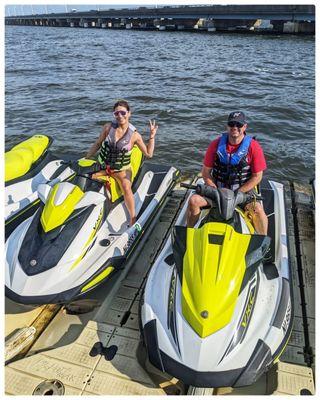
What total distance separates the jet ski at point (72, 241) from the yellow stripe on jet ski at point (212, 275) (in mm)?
1184

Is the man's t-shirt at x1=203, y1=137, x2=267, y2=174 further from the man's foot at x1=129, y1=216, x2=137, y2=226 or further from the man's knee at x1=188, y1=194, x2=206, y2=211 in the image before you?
the man's foot at x1=129, y1=216, x2=137, y2=226

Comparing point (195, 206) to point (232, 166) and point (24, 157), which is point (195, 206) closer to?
point (232, 166)

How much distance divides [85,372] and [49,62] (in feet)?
74.9

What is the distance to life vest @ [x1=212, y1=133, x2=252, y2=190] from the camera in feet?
14.2

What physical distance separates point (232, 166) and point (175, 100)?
400 inches

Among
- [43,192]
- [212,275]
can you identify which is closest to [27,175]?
[43,192]

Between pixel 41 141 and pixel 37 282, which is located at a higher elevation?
pixel 41 141

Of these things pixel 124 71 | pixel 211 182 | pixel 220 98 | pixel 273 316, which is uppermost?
pixel 124 71

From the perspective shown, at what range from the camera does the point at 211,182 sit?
4539mm

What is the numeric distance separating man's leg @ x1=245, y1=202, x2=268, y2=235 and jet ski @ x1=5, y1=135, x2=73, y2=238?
2.73 metres

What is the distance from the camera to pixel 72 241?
406cm

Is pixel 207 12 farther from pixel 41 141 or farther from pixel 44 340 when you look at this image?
pixel 44 340

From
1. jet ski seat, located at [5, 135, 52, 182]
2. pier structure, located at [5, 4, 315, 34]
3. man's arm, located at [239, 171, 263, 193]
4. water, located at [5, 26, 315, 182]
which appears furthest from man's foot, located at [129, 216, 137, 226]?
pier structure, located at [5, 4, 315, 34]

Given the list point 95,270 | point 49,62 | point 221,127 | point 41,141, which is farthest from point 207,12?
point 95,270
